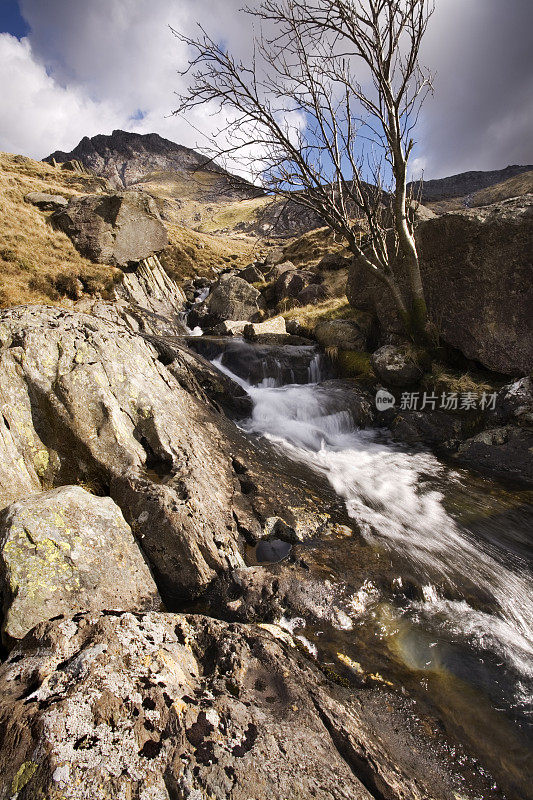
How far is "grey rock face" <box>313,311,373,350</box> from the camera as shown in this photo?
44.8ft

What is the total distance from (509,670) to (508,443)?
571cm

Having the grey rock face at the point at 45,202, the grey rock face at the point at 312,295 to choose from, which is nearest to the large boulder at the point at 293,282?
the grey rock face at the point at 312,295

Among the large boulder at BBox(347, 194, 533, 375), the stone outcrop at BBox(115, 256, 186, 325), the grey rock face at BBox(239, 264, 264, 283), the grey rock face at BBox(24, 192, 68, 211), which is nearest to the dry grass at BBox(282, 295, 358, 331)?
the large boulder at BBox(347, 194, 533, 375)

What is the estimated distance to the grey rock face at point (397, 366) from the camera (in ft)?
34.8

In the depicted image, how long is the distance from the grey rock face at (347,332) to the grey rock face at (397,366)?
2.35m

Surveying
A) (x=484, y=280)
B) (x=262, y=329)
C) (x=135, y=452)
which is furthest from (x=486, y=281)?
(x=135, y=452)

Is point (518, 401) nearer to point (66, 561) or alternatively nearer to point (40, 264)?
point (66, 561)

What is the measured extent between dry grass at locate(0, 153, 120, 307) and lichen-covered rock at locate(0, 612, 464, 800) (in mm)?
12129

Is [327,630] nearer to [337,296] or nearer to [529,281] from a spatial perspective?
[529,281]

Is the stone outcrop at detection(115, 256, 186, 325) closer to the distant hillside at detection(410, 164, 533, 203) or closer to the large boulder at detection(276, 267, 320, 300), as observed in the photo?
the large boulder at detection(276, 267, 320, 300)

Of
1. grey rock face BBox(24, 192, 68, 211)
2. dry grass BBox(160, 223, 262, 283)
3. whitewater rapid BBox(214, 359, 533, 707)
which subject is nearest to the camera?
whitewater rapid BBox(214, 359, 533, 707)

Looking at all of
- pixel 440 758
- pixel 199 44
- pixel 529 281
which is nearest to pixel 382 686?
pixel 440 758

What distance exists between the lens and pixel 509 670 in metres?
3.71

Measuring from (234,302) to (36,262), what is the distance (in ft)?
32.5
